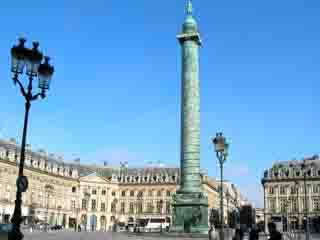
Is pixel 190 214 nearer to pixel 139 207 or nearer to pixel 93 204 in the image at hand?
pixel 139 207

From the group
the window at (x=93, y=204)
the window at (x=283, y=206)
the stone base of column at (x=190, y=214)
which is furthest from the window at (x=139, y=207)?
the stone base of column at (x=190, y=214)

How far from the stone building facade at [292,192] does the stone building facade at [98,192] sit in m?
14.0

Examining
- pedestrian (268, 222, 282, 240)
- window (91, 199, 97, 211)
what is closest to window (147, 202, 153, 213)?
window (91, 199, 97, 211)

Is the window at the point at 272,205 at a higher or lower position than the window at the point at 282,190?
lower

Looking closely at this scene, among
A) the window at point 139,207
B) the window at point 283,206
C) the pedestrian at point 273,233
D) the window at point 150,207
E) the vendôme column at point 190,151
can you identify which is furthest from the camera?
the window at point 139,207

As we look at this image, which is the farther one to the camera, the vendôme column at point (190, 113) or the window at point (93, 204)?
the window at point (93, 204)

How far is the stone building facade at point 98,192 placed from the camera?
83438 mm

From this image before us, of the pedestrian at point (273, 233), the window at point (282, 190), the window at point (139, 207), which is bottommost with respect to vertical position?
the pedestrian at point (273, 233)

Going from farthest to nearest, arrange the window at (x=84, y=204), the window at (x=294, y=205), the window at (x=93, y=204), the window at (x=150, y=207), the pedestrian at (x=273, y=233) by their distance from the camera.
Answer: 1. the window at (x=93, y=204)
2. the window at (x=150, y=207)
3. the window at (x=84, y=204)
4. the window at (x=294, y=205)
5. the pedestrian at (x=273, y=233)

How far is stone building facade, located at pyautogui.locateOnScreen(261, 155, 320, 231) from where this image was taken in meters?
81.6

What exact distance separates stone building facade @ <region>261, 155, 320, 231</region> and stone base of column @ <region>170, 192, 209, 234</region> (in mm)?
44102

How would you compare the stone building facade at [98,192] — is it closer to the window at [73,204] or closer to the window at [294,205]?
the window at [73,204]

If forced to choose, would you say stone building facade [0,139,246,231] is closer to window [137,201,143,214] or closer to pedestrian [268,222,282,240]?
window [137,201,143,214]

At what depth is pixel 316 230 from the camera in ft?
254
